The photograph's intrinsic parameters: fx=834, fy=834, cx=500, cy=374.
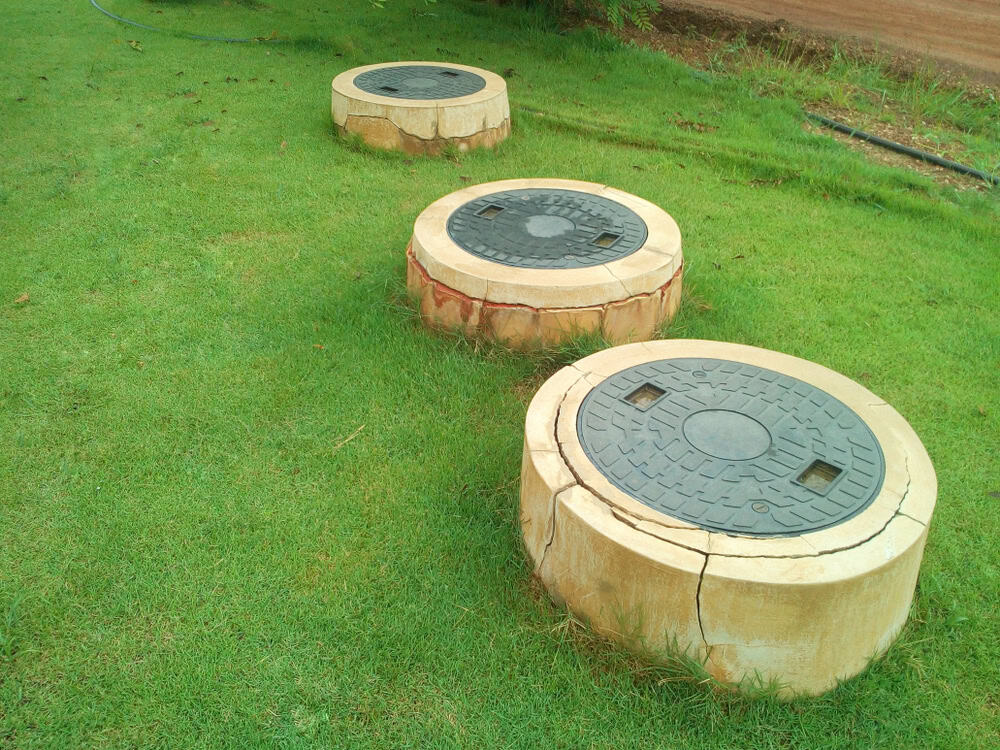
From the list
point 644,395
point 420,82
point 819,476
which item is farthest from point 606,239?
point 420,82

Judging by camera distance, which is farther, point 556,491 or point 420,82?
point 420,82

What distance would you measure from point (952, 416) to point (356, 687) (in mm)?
2738

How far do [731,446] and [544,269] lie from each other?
4.52 feet

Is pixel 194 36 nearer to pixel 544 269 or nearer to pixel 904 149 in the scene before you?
pixel 544 269

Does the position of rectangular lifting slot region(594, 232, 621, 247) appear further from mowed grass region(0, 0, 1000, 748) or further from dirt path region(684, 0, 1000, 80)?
dirt path region(684, 0, 1000, 80)

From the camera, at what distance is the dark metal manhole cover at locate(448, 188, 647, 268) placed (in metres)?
3.81

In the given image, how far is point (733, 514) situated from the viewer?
2365 mm

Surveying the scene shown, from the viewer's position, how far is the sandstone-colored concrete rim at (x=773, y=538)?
225 cm

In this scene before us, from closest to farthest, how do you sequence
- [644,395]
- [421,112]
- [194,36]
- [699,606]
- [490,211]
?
[699,606], [644,395], [490,211], [421,112], [194,36]

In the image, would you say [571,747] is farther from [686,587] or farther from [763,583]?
[763,583]

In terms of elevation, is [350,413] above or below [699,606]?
below

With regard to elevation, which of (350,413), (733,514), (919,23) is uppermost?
(919,23)

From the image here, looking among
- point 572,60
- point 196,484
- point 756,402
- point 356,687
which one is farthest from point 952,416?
point 572,60

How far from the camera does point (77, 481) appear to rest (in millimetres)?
3078
